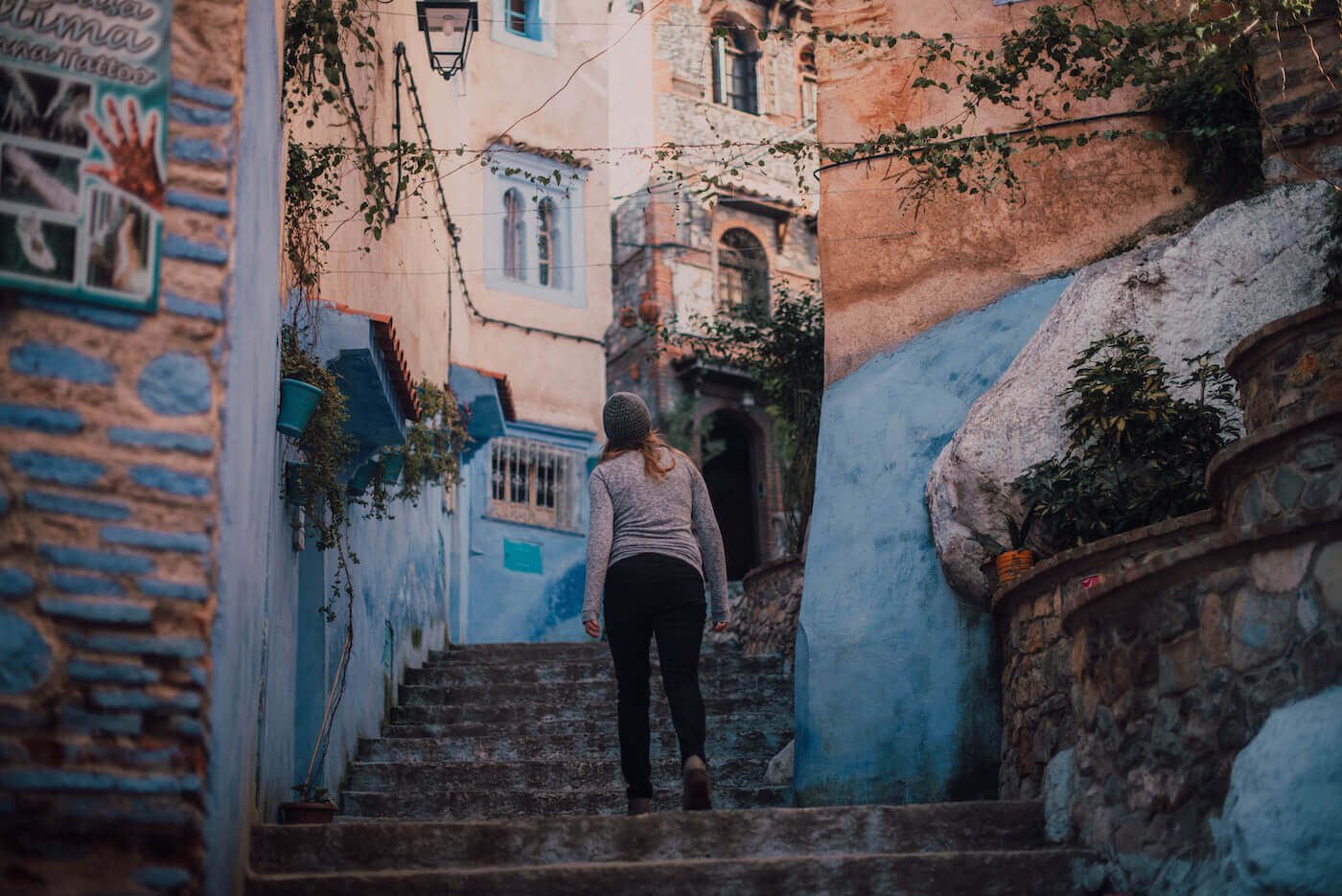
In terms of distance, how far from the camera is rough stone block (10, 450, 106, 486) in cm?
361

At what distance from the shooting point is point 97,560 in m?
3.63

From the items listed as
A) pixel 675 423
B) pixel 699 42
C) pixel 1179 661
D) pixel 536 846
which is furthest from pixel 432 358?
pixel 699 42

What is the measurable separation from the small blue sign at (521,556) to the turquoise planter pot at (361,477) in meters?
8.21

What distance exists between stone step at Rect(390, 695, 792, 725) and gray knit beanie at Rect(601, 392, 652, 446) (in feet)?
9.79

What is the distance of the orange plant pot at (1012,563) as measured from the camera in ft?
21.1

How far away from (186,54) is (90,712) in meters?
1.87

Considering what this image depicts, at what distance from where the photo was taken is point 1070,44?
751cm

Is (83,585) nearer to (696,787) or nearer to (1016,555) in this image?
(696,787)

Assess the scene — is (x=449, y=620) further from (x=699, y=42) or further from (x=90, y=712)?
(x=699, y=42)

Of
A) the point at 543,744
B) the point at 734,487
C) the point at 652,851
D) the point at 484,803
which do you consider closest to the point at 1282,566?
the point at 652,851

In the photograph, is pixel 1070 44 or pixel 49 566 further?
pixel 1070 44

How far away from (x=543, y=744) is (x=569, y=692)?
1154 millimetres

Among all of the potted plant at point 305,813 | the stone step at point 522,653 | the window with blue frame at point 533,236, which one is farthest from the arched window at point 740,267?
the potted plant at point 305,813

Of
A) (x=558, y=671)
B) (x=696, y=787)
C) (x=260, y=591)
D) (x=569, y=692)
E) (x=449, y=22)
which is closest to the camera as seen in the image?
(x=260, y=591)
